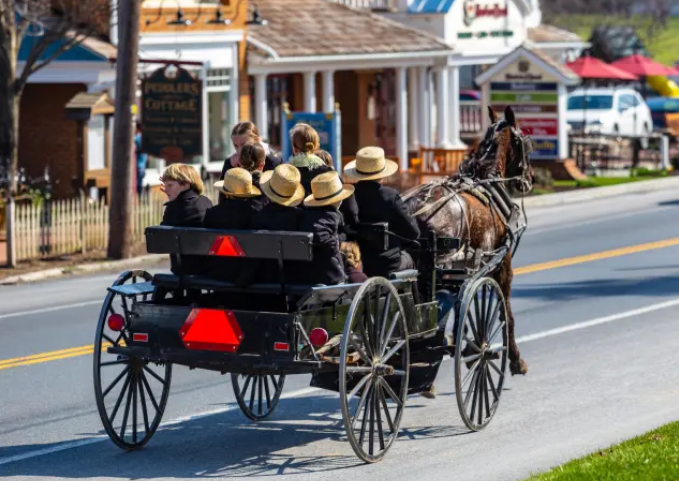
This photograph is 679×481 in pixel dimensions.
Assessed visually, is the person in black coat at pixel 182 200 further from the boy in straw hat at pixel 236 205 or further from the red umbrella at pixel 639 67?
the red umbrella at pixel 639 67

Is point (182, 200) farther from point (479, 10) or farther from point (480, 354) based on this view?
point (479, 10)

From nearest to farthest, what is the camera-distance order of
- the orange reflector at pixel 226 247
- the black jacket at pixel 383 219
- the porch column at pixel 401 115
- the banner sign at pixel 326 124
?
the orange reflector at pixel 226 247, the black jacket at pixel 383 219, the banner sign at pixel 326 124, the porch column at pixel 401 115

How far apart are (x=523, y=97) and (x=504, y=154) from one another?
23.3m

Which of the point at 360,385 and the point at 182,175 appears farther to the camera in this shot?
the point at 182,175

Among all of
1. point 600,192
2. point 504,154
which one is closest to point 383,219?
point 504,154

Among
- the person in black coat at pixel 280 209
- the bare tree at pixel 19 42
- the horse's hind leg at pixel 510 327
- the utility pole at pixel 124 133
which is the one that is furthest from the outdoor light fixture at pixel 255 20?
the person in black coat at pixel 280 209

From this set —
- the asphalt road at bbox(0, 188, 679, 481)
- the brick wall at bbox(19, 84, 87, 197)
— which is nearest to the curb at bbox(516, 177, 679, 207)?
the brick wall at bbox(19, 84, 87, 197)

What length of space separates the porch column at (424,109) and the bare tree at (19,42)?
481 inches

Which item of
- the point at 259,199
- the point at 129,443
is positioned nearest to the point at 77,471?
the point at 129,443

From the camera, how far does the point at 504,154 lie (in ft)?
43.8

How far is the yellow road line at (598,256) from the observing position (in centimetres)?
2077

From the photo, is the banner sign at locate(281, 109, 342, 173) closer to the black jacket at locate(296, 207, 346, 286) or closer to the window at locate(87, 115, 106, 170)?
the window at locate(87, 115, 106, 170)

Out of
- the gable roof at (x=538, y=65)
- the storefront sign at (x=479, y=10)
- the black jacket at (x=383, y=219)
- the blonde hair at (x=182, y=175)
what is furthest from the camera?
the storefront sign at (x=479, y=10)

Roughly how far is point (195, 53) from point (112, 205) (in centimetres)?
891
